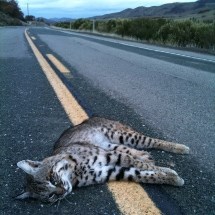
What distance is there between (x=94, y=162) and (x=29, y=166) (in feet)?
2.09

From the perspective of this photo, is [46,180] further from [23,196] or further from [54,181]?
[23,196]

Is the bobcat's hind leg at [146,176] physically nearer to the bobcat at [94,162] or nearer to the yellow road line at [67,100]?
the bobcat at [94,162]

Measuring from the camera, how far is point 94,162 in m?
Answer: 3.40

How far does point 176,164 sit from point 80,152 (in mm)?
894

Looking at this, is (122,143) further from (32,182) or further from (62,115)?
(32,182)

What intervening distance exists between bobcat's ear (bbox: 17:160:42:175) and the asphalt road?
7.7 inches

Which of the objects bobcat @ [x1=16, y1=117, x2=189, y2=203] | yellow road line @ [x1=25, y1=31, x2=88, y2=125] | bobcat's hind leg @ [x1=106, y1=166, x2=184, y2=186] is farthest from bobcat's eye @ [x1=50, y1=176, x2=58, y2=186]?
yellow road line @ [x1=25, y1=31, x2=88, y2=125]

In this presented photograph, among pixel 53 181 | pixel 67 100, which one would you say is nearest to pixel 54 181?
pixel 53 181

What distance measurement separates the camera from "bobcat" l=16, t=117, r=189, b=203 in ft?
9.71

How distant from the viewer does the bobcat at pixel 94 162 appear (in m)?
2.96

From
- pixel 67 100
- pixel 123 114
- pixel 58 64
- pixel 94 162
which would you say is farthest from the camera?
pixel 58 64

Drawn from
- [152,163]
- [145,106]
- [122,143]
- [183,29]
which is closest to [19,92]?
[145,106]

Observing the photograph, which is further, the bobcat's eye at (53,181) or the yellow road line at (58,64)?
the yellow road line at (58,64)

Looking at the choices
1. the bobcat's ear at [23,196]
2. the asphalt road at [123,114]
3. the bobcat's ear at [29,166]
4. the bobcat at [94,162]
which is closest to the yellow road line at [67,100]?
the asphalt road at [123,114]
